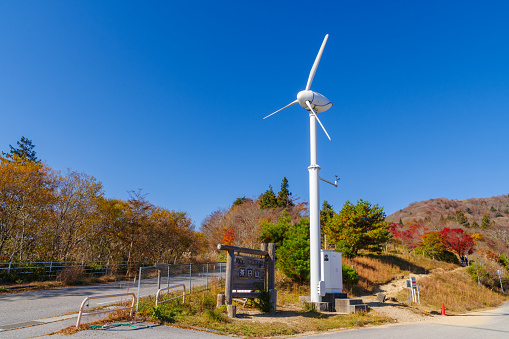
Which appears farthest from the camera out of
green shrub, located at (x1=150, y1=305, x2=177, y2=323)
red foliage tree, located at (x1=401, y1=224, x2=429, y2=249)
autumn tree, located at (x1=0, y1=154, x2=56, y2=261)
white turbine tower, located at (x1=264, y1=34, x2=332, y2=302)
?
red foliage tree, located at (x1=401, y1=224, x2=429, y2=249)

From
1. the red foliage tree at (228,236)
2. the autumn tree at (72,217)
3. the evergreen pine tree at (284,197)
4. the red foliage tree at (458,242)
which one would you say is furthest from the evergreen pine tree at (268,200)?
the autumn tree at (72,217)

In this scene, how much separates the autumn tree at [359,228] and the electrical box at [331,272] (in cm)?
1034

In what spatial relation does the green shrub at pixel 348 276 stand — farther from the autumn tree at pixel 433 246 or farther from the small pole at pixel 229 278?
the autumn tree at pixel 433 246

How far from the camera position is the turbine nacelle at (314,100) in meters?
16.6

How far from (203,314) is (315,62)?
13710mm

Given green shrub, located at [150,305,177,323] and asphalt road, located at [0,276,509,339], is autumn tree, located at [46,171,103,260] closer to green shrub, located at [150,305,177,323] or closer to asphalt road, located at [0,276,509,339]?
asphalt road, located at [0,276,509,339]

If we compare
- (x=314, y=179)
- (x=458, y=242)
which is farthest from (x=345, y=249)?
(x=458, y=242)

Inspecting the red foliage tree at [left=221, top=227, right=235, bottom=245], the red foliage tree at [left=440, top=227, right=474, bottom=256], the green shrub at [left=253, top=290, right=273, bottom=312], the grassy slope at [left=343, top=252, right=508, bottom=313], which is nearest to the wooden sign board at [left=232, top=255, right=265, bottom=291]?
the green shrub at [left=253, top=290, right=273, bottom=312]

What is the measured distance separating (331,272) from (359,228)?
1270 cm

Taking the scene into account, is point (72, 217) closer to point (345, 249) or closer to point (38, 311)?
point (38, 311)

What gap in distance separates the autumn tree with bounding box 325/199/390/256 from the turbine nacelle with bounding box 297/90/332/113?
13127 millimetres

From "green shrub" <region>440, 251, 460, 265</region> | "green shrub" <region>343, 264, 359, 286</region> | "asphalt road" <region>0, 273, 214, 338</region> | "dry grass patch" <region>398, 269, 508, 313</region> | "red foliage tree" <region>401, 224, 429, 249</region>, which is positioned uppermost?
"red foliage tree" <region>401, 224, 429, 249</region>

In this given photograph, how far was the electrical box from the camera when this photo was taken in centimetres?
1476

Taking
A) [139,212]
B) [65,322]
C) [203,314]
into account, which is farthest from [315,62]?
[139,212]
